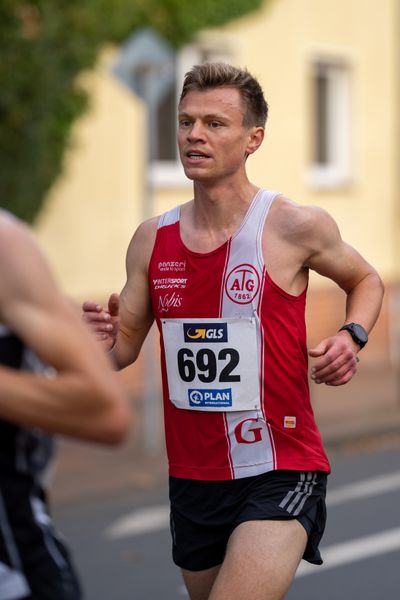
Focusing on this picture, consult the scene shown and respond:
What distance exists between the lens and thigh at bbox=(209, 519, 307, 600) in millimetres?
3467

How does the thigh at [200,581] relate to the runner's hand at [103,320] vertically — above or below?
below

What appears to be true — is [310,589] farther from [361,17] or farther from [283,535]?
[361,17]

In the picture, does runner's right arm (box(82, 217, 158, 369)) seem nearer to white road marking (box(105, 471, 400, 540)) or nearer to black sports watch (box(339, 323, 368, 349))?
black sports watch (box(339, 323, 368, 349))

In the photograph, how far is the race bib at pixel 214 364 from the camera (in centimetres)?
373

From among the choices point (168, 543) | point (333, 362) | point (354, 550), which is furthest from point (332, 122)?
point (333, 362)

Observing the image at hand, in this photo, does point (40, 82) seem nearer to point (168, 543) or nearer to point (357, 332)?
point (168, 543)

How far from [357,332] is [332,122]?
1383 centimetres

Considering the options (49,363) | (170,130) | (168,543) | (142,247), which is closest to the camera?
(49,363)

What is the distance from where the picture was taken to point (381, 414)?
13.1 metres

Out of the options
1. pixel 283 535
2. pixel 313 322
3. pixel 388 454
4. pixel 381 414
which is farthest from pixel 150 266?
pixel 313 322

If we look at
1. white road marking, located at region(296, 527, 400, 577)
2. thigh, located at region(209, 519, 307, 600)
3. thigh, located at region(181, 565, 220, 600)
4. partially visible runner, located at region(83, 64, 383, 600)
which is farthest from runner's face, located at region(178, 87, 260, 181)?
white road marking, located at region(296, 527, 400, 577)

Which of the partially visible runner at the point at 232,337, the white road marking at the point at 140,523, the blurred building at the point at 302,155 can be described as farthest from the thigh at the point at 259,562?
the blurred building at the point at 302,155

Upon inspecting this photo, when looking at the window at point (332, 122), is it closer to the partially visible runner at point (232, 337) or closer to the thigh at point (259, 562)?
the partially visible runner at point (232, 337)

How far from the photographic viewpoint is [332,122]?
17344mm
